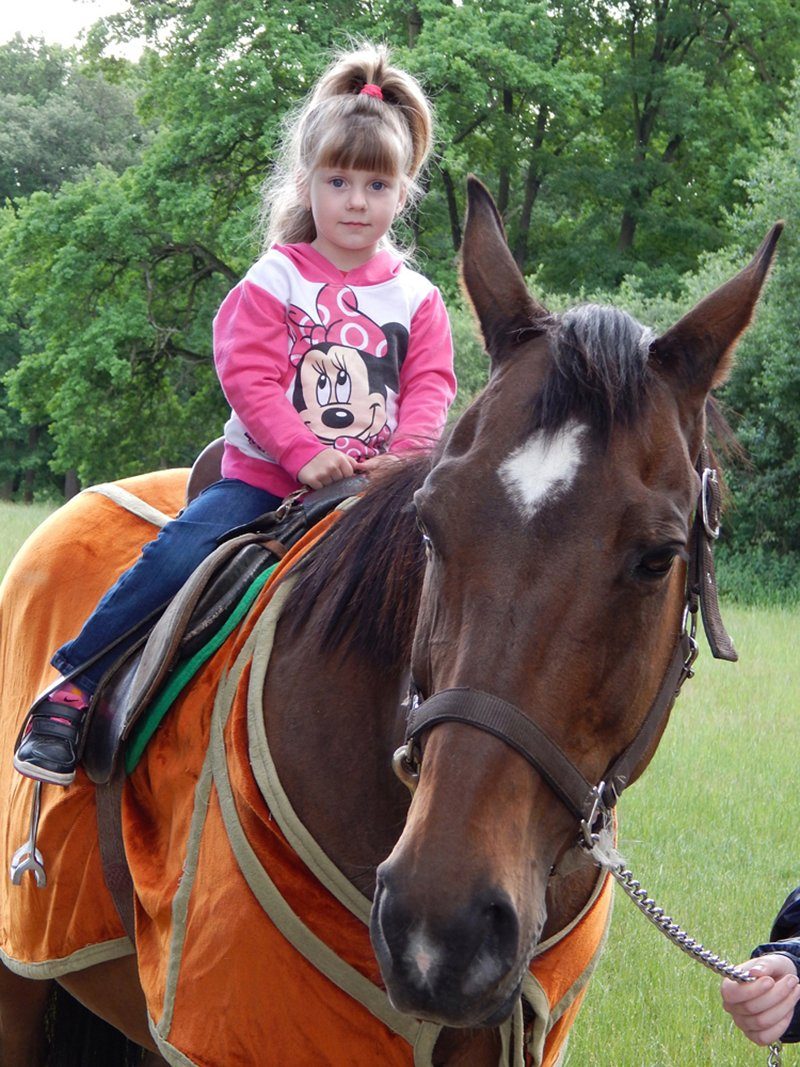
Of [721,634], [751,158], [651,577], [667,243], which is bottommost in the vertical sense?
[721,634]

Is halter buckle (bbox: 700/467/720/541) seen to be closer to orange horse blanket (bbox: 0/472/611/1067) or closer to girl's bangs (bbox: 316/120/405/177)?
orange horse blanket (bbox: 0/472/611/1067)

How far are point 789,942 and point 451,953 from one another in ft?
4.36

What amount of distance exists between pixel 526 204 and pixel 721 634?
29.4 metres

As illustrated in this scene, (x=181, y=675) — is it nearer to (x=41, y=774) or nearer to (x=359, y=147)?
(x=41, y=774)

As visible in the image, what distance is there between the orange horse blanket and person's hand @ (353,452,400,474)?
0.74 feet

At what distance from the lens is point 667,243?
2928 centimetres

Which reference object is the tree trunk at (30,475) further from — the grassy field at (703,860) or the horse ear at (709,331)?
the horse ear at (709,331)

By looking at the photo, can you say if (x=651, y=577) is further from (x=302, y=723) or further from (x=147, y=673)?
(x=147, y=673)

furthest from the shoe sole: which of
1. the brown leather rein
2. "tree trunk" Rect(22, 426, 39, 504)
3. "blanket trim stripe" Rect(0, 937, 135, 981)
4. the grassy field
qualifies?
"tree trunk" Rect(22, 426, 39, 504)

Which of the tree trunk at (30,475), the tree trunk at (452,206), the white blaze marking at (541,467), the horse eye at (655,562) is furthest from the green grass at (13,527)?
the tree trunk at (30,475)

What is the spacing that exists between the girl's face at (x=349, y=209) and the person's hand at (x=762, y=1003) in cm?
208

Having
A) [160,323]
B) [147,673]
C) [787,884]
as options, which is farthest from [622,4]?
[147,673]

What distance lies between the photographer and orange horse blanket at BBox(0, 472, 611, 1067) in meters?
2.24

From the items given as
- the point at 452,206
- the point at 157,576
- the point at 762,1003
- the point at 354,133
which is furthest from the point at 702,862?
the point at 452,206
